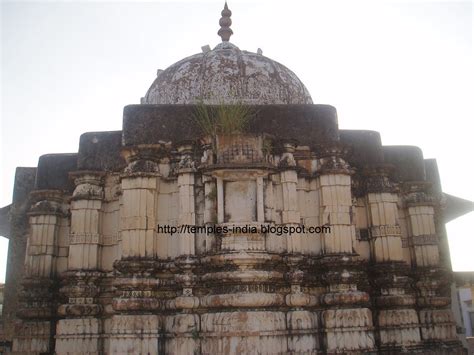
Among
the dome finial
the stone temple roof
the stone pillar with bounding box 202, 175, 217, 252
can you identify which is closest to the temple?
the stone pillar with bounding box 202, 175, 217, 252

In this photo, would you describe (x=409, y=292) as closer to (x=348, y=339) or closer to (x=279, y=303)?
(x=348, y=339)

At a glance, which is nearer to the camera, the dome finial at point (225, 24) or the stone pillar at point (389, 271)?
the stone pillar at point (389, 271)

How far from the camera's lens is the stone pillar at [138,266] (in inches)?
300

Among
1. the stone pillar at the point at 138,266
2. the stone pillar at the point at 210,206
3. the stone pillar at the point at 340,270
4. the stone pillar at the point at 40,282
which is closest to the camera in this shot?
the stone pillar at the point at 138,266

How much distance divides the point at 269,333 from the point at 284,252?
128cm

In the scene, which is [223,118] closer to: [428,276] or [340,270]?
[340,270]

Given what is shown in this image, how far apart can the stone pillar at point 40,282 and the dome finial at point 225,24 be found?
227 inches

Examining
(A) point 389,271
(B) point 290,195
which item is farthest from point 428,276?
(B) point 290,195

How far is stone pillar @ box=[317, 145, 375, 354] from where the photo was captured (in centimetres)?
780

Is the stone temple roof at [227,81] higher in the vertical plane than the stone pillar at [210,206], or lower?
higher

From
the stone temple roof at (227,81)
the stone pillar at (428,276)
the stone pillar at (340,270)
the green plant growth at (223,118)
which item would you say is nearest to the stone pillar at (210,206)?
the green plant growth at (223,118)

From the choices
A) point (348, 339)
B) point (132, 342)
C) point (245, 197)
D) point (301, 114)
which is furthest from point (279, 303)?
A: point (301, 114)

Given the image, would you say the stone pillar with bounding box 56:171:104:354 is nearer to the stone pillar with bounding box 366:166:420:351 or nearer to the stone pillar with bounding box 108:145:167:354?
the stone pillar with bounding box 108:145:167:354

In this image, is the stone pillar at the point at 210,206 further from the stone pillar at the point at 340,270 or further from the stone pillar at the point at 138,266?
the stone pillar at the point at 340,270
